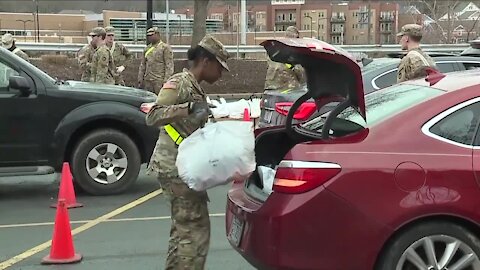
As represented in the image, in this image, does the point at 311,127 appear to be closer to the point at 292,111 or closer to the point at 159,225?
the point at 292,111

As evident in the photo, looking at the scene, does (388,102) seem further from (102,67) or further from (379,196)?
(102,67)

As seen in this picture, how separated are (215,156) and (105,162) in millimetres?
4500

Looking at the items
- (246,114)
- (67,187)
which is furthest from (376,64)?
(67,187)

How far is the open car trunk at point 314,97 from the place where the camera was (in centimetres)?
441

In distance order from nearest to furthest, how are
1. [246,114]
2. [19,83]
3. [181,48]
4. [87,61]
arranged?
[246,114] < [19,83] < [87,61] < [181,48]

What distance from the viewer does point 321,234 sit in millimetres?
4141

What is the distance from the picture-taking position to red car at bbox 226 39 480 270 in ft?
13.6

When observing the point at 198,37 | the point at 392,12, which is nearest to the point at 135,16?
the point at 392,12

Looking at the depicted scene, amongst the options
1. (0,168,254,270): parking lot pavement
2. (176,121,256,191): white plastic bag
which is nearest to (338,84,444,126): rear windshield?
(176,121,256,191): white plastic bag

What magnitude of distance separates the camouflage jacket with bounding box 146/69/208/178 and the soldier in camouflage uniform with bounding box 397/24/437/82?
11.9 feet

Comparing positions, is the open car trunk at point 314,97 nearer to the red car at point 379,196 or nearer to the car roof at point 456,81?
the red car at point 379,196

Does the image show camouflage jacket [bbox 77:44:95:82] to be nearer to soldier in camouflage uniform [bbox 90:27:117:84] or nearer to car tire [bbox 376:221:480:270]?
soldier in camouflage uniform [bbox 90:27:117:84]

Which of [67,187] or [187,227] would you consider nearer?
[187,227]

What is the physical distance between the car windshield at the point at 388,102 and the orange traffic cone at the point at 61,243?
2.12 metres
